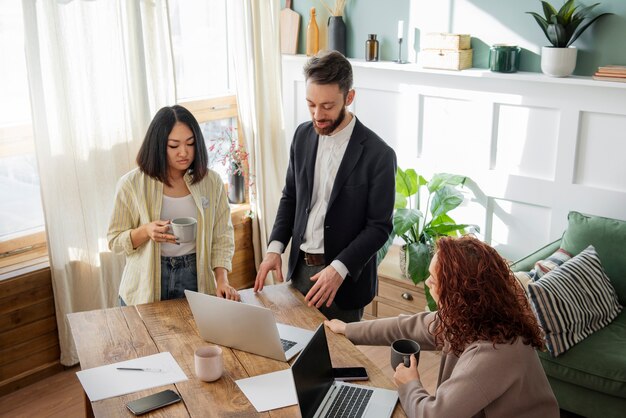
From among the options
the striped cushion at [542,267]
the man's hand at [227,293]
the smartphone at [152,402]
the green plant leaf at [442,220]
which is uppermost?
the man's hand at [227,293]

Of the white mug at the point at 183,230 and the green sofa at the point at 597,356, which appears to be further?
the green sofa at the point at 597,356

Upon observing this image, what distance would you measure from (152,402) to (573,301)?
2072 millimetres

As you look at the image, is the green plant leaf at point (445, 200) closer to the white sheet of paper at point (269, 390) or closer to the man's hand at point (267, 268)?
the man's hand at point (267, 268)

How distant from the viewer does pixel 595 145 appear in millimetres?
3625

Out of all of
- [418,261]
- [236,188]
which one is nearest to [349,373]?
[418,261]

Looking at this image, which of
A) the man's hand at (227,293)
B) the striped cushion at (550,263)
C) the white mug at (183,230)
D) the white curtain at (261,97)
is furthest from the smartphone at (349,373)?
the white curtain at (261,97)

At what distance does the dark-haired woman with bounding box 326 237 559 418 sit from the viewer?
1.94 meters

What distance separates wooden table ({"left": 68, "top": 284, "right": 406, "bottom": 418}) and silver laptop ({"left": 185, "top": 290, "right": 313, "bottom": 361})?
0.11 feet

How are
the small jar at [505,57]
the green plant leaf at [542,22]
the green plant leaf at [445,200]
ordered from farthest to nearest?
the green plant leaf at [445,200] < the small jar at [505,57] < the green plant leaf at [542,22]

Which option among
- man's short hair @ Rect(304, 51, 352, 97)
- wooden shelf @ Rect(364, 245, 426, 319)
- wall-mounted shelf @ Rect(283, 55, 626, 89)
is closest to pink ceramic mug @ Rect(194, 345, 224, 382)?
man's short hair @ Rect(304, 51, 352, 97)

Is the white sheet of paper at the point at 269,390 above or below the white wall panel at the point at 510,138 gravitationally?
below

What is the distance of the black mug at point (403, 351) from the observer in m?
2.15

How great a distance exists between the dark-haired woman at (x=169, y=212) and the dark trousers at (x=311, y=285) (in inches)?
11.4

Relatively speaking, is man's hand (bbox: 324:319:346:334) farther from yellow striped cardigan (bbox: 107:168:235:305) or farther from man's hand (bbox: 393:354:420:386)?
yellow striped cardigan (bbox: 107:168:235:305)
